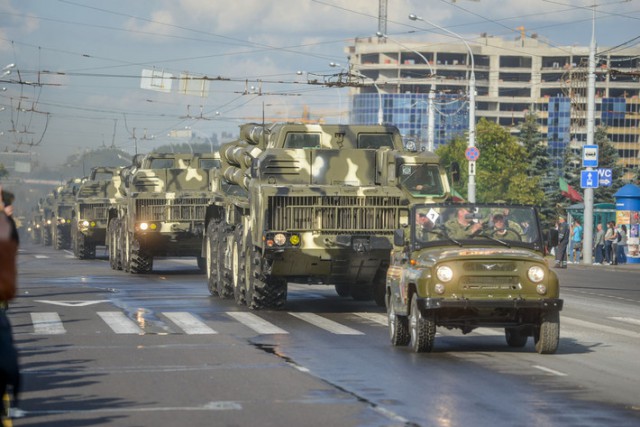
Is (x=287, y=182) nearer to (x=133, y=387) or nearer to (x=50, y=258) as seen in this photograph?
(x=133, y=387)

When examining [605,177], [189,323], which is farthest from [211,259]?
[605,177]

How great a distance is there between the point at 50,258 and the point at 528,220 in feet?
133

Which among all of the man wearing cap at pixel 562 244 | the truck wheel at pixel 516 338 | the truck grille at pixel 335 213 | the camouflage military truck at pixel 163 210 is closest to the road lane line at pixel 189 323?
the truck grille at pixel 335 213

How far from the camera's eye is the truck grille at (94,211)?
2109 inches

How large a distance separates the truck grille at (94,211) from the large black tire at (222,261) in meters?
23.5

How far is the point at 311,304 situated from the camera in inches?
1075

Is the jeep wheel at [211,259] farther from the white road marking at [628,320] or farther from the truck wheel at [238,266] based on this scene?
the white road marking at [628,320]

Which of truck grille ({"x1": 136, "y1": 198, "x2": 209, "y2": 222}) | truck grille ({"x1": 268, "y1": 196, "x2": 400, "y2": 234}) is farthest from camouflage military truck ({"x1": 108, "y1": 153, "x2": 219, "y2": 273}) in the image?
truck grille ({"x1": 268, "y1": 196, "x2": 400, "y2": 234})

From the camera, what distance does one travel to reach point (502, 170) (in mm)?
111938

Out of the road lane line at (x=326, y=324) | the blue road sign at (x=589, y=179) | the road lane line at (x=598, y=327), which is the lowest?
the road lane line at (x=326, y=324)

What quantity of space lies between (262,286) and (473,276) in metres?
8.63

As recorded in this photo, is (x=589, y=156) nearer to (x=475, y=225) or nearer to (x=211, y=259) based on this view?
(x=211, y=259)

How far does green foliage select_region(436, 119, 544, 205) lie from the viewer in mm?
110562

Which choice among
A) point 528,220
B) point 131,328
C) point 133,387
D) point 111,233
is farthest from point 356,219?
point 111,233
